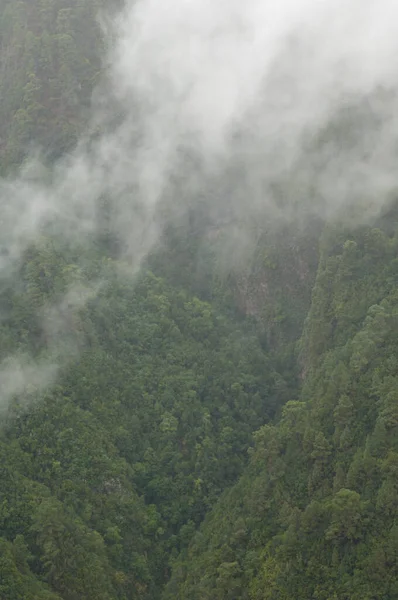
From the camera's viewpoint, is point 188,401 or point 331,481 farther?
point 188,401

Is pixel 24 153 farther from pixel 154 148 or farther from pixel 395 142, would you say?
pixel 395 142

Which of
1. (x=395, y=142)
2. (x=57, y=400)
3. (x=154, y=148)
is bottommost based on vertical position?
(x=57, y=400)

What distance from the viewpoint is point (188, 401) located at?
6384cm

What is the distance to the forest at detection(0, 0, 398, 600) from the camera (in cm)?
4841

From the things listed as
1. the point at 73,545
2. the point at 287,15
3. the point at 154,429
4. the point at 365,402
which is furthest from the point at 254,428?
the point at 287,15

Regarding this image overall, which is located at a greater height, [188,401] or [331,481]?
[188,401]

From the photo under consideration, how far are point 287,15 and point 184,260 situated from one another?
27.9 meters

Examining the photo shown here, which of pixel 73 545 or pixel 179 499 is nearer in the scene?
pixel 73 545

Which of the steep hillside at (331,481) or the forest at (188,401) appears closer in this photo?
the steep hillside at (331,481)

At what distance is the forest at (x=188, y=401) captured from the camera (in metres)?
48.4

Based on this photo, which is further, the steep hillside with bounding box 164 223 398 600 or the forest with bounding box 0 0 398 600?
the forest with bounding box 0 0 398 600

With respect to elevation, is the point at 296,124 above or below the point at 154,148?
below

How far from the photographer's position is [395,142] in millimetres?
68312

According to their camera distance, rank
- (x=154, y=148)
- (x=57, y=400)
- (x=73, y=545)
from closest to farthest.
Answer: (x=73, y=545) < (x=57, y=400) < (x=154, y=148)
